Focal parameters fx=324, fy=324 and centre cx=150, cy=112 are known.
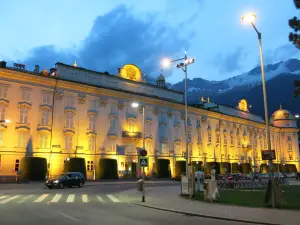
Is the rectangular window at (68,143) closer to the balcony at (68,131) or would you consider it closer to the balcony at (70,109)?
the balcony at (68,131)

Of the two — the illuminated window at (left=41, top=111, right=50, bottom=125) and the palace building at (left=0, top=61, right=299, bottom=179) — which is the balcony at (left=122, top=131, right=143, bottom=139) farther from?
the illuminated window at (left=41, top=111, right=50, bottom=125)

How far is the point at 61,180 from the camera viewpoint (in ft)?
115

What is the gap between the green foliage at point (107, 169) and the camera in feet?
171

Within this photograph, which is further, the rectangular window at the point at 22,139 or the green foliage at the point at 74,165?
the green foliage at the point at 74,165

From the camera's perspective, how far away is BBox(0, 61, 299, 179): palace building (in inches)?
1810

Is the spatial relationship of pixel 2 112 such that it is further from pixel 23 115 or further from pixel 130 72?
pixel 130 72

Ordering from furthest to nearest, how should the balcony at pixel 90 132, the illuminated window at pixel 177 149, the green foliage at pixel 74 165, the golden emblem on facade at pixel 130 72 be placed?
the illuminated window at pixel 177 149 → the golden emblem on facade at pixel 130 72 → the balcony at pixel 90 132 → the green foliage at pixel 74 165

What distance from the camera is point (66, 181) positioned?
35750mm

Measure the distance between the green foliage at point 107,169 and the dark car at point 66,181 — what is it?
14.5 metres

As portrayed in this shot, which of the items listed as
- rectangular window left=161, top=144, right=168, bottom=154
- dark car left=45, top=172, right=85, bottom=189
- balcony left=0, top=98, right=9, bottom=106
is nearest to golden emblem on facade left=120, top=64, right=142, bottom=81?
rectangular window left=161, top=144, right=168, bottom=154

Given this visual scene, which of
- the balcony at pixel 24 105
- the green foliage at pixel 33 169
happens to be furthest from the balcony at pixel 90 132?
the balcony at pixel 24 105

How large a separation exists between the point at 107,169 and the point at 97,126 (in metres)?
7.53

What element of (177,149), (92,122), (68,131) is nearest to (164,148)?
(177,149)

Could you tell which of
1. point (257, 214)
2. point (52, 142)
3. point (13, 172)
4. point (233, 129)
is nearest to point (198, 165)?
point (233, 129)
